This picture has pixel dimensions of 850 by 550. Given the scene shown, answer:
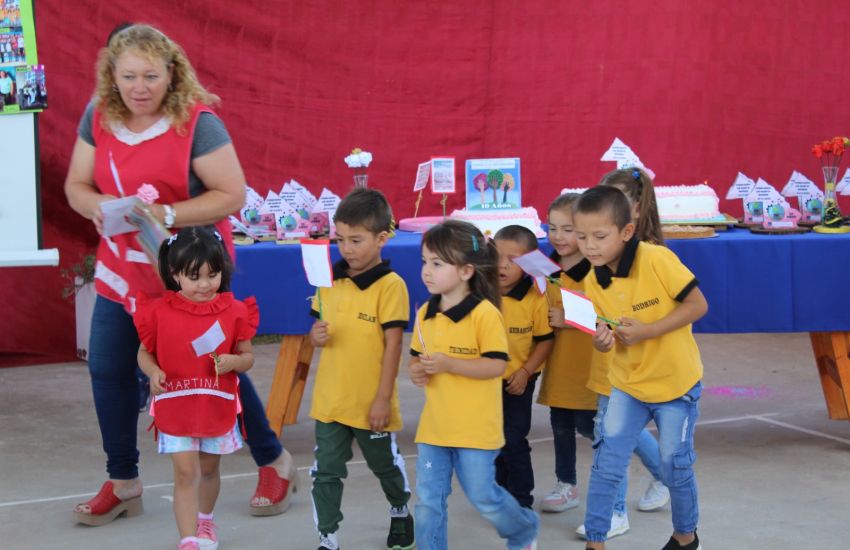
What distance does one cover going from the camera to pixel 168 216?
12.4ft

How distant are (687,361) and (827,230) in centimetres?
181

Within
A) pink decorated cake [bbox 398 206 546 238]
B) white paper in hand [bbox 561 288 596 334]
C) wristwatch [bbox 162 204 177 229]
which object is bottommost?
white paper in hand [bbox 561 288 596 334]

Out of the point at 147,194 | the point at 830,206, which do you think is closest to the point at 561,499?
the point at 147,194

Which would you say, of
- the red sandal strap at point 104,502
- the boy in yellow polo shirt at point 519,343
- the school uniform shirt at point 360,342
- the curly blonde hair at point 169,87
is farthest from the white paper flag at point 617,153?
the red sandal strap at point 104,502

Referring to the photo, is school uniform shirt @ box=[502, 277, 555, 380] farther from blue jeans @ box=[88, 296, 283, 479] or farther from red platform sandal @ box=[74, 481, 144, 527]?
red platform sandal @ box=[74, 481, 144, 527]

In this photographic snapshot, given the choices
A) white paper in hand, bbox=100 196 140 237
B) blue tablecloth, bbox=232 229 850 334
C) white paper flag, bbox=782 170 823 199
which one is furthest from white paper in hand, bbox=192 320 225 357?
white paper flag, bbox=782 170 823 199

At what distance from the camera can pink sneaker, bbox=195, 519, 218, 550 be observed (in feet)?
12.9

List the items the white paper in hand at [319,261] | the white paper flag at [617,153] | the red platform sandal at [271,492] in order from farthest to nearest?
1. the white paper flag at [617,153]
2. the red platform sandal at [271,492]
3. the white paper in hand at [319,261]

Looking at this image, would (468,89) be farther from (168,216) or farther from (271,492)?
(168,216)

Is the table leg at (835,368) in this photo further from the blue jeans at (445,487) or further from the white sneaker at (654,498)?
the blue jeans at (445,487)

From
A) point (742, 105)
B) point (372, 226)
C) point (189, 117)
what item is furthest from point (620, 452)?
point (742, 105)

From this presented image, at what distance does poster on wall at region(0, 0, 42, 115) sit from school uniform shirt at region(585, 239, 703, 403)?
3.59 meters

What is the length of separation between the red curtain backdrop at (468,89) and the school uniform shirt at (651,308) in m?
3.80

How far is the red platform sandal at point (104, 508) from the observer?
418cm
